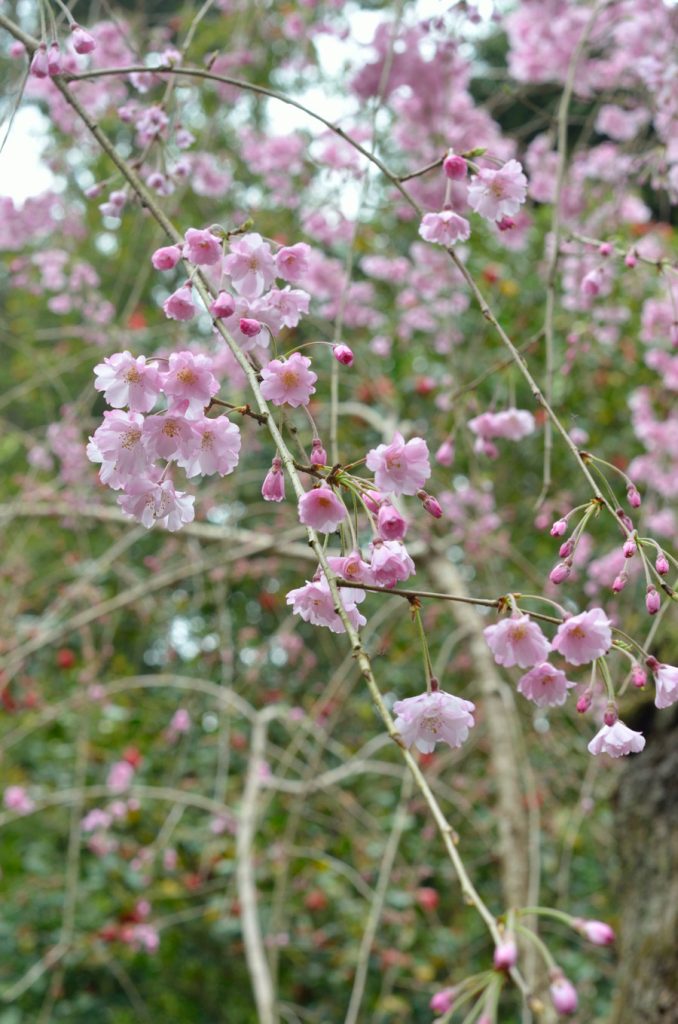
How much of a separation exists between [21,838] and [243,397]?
6.40 ft

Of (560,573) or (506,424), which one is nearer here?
(560,573)

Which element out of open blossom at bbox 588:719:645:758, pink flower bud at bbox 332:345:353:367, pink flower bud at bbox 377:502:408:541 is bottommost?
open blossom at bbox 588:719:645:758

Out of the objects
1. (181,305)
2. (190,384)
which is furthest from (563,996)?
(181,305)

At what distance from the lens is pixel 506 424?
150cm

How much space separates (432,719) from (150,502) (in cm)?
30

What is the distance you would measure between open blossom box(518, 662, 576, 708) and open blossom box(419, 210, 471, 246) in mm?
460

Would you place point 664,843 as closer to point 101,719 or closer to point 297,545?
point 297,545

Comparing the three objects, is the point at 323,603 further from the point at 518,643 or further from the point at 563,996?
the point at 563,996

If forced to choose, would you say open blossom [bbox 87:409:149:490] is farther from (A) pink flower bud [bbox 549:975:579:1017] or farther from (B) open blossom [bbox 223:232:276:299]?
(A) pink flower bud [bbox 549:975:579:1017]

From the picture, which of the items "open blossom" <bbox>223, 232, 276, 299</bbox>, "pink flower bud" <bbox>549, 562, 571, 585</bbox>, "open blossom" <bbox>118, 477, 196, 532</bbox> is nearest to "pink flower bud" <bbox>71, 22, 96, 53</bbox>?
"open blossom" <bbox>223, 232, 276, 299</bbox>

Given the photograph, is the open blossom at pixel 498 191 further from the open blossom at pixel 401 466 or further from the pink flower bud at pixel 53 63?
the pink flower bud at pixel 53 63

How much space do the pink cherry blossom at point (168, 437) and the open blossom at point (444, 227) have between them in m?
0.38

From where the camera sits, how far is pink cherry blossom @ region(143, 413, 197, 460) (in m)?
0.79

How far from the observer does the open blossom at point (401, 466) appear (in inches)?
32.6
